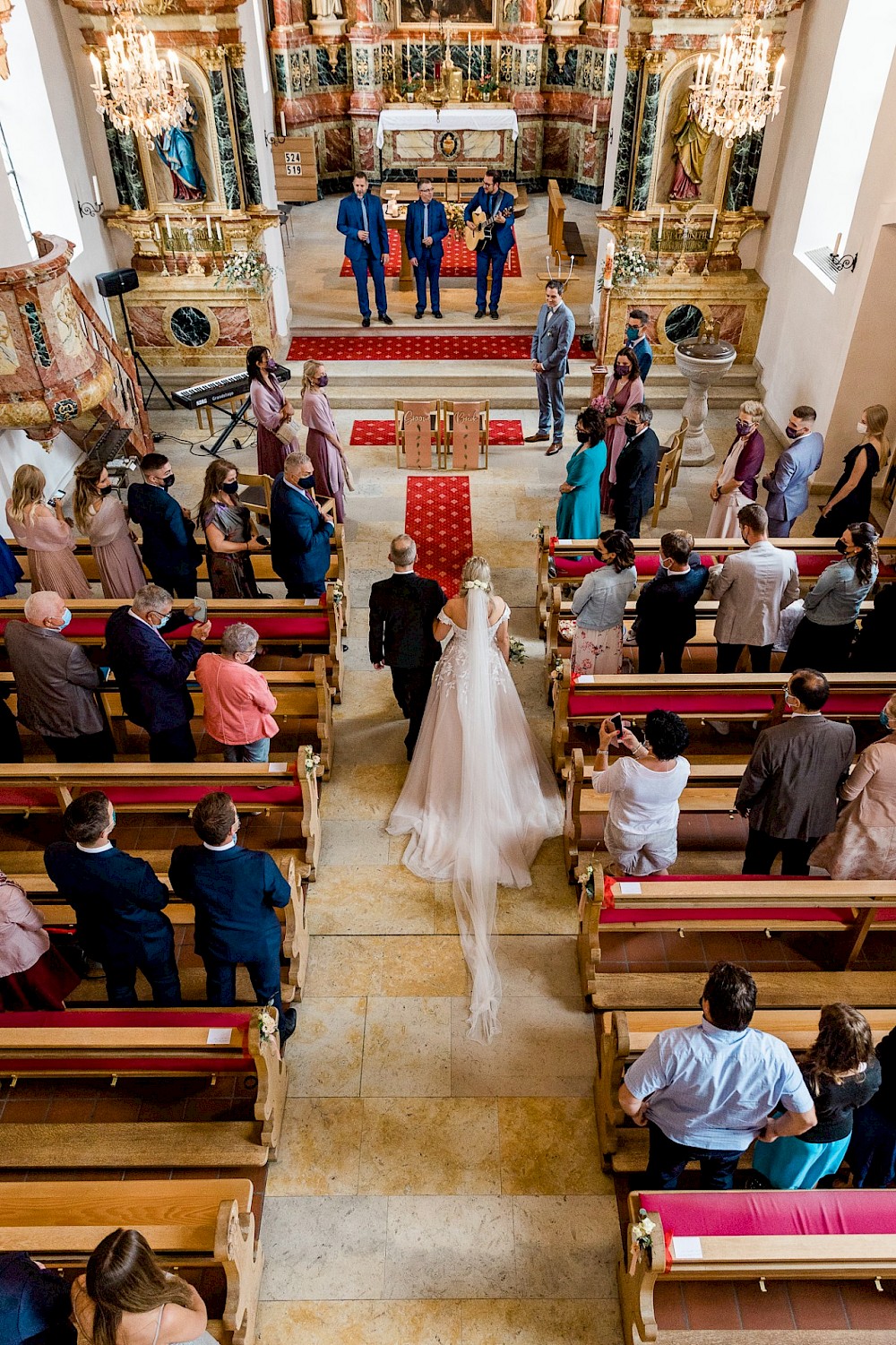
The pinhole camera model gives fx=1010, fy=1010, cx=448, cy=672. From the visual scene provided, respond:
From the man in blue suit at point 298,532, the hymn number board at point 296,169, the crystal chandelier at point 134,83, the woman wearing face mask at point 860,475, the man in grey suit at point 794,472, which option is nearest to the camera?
the man in blue suit at point 298,532

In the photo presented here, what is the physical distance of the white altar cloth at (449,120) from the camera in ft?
50.9

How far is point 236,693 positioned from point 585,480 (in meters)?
3.37

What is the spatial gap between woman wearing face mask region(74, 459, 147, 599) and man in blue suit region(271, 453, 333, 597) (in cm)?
96

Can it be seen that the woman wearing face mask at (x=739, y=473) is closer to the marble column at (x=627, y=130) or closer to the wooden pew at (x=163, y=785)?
the wooden pew at (x=163, y=785)

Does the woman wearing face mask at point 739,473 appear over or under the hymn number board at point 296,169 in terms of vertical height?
under

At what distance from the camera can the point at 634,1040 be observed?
4.02 meters

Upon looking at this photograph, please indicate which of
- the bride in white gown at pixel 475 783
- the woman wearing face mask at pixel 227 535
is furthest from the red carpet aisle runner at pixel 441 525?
the bride in white gown at pixel 475 783

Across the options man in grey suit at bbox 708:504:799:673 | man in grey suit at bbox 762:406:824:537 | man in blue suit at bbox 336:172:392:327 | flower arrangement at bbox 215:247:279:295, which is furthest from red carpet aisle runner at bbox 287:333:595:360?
man in grey suit at bbox 708:504:799:673

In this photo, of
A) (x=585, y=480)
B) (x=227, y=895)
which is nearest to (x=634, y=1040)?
(x=227, y=895)

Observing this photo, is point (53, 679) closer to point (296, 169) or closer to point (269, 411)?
point (269, 411)

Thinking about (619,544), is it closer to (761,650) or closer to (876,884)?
(761,650)

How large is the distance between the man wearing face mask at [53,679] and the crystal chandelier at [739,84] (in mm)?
7067

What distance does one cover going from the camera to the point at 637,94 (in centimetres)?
1027

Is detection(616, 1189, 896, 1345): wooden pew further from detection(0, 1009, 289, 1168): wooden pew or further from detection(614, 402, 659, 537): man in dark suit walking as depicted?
detection(614, 402, 659, 537): man in dark suit walking
